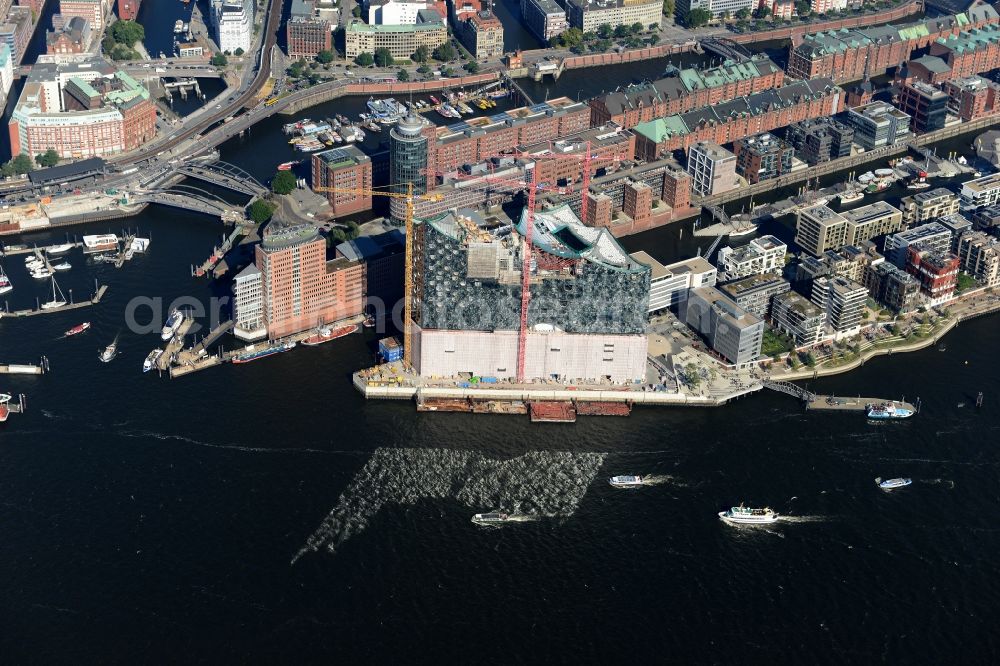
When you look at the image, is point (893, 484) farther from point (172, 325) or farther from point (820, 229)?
point (172, 325)

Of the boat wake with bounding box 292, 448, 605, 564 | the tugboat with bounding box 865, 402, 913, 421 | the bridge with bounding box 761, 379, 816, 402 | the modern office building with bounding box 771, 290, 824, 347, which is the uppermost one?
the modern office building with bounding box 771, 290, 824, 347

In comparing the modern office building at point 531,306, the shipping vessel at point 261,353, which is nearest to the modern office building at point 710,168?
the modern office building at point 531,306

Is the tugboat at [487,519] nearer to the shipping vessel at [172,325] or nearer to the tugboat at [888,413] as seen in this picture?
the tugboat at [888,413]

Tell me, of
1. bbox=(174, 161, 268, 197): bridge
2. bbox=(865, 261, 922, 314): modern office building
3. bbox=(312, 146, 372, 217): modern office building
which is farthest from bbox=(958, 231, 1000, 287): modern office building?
bbox=(174, 161, 268, 197): bridge

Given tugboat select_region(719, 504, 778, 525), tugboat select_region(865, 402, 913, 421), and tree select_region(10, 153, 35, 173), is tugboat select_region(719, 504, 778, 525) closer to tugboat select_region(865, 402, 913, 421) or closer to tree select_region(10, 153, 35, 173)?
tugboat select_region(865, 402, 913, 421)

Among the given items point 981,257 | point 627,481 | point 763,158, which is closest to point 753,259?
point 981,257

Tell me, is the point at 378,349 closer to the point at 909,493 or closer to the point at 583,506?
the point at 583,506

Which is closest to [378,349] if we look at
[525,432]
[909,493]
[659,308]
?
[525,432]
